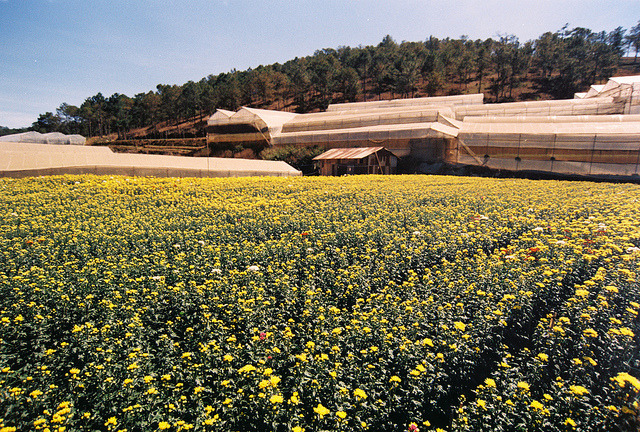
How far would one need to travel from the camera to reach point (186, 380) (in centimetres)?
371

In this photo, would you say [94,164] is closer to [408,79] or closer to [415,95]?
[408,79]

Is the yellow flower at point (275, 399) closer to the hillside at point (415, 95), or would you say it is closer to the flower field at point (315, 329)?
the flower field at point (315, 329)

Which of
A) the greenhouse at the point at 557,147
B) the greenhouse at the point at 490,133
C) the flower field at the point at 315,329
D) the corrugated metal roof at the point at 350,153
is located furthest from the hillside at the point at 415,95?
the flower field at the point at 315,329

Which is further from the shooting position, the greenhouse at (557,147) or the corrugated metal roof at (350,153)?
the corrugated metal roof at (350,153)

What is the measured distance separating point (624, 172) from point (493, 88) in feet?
180

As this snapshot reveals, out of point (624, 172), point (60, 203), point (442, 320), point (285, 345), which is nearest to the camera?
point (285, 345)

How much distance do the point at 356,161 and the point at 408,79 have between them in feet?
156

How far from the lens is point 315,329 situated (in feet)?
14.6

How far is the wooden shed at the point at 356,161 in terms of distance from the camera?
30484mm

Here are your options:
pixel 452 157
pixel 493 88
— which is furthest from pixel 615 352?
pixel 493 88

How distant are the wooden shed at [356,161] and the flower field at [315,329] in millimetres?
21613

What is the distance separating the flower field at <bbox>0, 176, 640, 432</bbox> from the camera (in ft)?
10.9

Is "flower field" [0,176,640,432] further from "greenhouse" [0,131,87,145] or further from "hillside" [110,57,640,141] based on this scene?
"hillside" [110,57,640,141]

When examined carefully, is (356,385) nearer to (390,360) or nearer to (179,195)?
(390,360)
